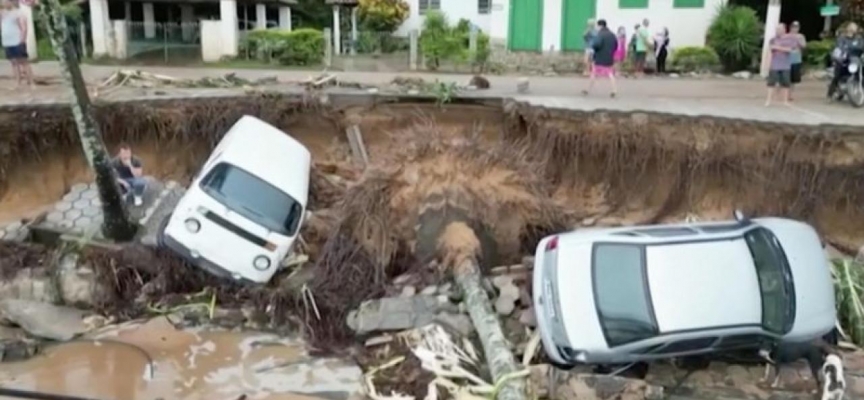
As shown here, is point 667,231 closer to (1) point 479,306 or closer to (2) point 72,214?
(1) point 479,306

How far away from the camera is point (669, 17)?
25531 mm

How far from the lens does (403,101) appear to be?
17625mm

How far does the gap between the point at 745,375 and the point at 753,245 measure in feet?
5.61

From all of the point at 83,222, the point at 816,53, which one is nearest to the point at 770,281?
the point at 83,222

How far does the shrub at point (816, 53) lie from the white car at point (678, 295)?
1731 cm

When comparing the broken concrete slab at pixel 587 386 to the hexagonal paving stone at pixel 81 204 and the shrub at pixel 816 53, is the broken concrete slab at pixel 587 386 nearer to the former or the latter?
the hexagonal paving stone at pixel 81 204

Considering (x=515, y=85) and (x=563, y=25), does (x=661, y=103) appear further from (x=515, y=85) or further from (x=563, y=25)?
(x=563, y=25)

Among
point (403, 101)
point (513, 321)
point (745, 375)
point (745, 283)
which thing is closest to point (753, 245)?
point (745, 283)

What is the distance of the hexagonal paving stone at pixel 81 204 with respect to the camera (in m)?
14.7

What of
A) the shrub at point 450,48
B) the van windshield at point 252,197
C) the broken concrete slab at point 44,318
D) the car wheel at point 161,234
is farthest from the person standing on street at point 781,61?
the broken concrete slab at point 44,318

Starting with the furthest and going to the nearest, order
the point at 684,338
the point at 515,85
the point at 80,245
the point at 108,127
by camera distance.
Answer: the point at 515,85
the point at 108,127
the point at 80,245
the point at 684,338

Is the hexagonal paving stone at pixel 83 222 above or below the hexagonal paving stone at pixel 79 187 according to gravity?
below

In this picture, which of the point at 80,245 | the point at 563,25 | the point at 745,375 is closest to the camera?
the point at 745,375

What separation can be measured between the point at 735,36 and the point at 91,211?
19.4 metres
